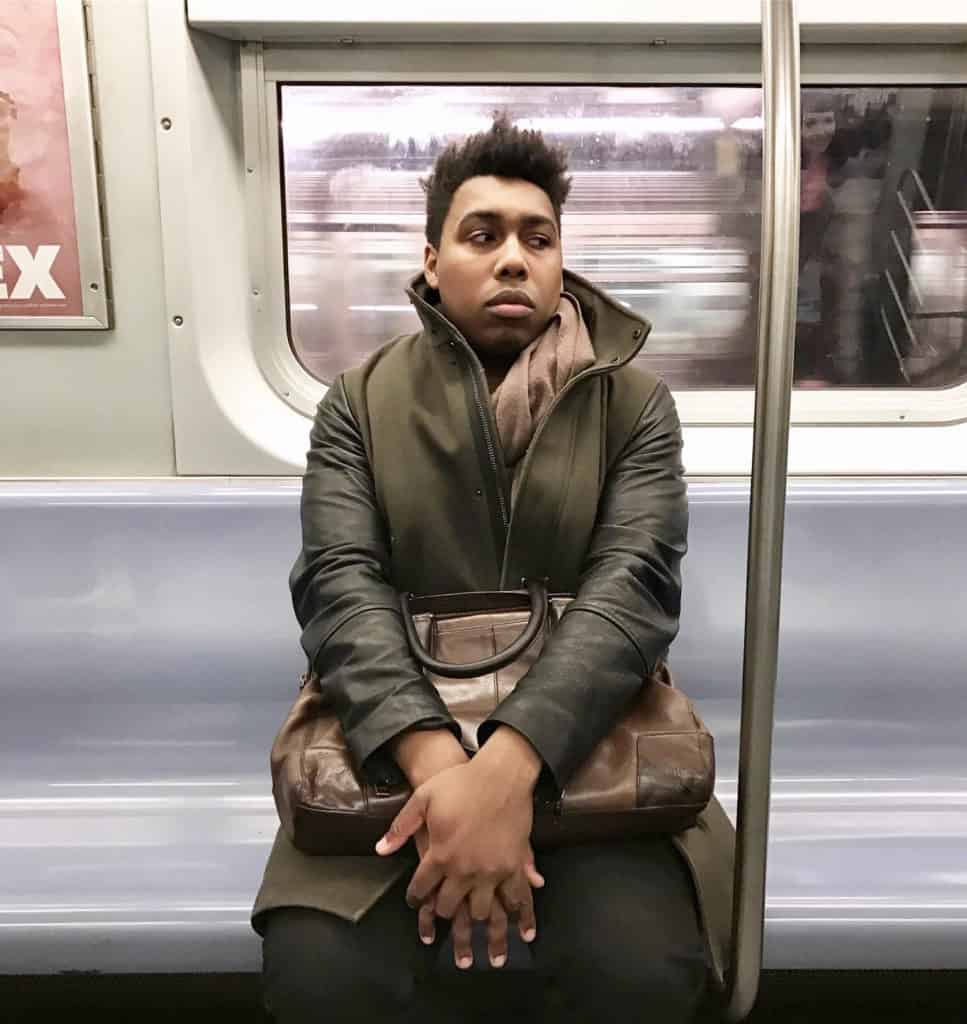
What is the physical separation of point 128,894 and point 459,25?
1.63 meters

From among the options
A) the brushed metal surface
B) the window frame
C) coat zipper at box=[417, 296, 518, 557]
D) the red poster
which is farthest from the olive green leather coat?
the red poster

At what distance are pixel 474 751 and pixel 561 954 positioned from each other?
0.83 feet

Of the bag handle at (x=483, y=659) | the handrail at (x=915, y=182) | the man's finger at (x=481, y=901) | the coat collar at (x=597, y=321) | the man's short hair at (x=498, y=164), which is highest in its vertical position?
the handrail at (x=915, y=182)

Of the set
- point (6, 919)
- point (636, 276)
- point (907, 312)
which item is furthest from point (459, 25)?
point (6, 919)

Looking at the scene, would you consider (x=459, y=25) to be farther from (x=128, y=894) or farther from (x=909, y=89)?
(x=128, y=894)

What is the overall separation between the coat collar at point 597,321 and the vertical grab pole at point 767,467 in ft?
1.18

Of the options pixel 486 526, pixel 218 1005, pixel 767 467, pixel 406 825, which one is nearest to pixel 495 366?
pixel 486 526

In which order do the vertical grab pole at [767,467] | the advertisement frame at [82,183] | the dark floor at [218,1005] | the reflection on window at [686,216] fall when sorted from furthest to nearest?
the reflection on window at [686,216] → the advertisement frame at [82,183] → the dark floor at [218,1005] → the vertical grab pole at [767,467]

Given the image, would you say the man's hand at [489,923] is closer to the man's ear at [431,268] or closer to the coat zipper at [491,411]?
the coat zipper at [491,411]

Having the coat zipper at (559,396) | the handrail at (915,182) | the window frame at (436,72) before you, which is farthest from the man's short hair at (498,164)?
the handrail at (915,182)

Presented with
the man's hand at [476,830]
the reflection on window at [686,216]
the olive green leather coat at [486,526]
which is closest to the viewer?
the man's hand at [476,830]

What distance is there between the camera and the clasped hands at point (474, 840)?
1.07m

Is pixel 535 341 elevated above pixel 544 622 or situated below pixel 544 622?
above

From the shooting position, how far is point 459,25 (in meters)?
1.86
